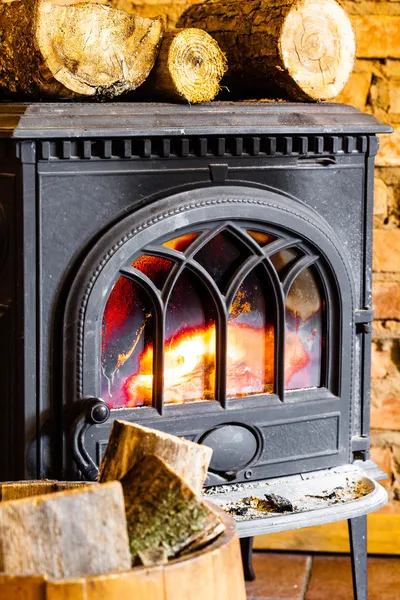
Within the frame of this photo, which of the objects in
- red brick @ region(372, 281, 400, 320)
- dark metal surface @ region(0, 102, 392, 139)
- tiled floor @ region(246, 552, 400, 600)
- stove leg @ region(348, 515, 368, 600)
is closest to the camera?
dark metal surface @ region(0, 102, 392, 139)

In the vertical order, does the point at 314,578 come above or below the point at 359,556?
below

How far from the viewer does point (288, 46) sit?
201 centimetres

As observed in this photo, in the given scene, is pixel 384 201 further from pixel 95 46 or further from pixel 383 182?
pixel 95 46

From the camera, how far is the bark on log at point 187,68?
6.32 feet

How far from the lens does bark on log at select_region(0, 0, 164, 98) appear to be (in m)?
1.84

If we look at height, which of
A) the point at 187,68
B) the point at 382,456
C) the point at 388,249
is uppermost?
the point at 187,68

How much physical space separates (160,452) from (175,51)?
812 millimetres

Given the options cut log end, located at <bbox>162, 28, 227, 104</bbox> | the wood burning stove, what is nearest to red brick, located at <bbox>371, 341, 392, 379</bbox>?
the wood burning stove

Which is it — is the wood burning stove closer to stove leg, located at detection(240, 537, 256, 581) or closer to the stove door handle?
the stove door handle

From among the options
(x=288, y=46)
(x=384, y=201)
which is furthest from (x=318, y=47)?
(x=384, y=201)

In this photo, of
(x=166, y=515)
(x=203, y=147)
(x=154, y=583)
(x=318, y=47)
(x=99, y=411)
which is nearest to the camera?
(x=154, y=583)

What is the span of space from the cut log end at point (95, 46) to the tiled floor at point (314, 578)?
111cm

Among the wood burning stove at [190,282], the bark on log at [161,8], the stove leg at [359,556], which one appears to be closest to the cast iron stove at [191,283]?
the wood burning stove at [190,282]

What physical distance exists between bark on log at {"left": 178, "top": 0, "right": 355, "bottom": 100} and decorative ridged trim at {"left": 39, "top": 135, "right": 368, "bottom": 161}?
10 cm
